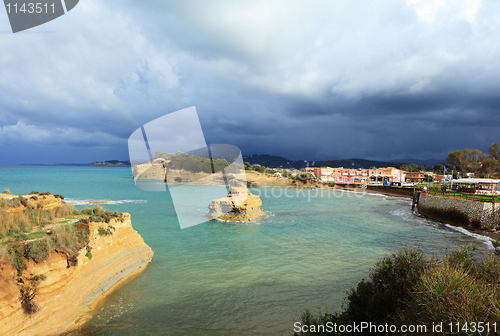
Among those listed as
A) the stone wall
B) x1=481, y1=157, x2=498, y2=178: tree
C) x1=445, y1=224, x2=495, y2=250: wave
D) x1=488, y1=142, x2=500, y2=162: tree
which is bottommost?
x1=445, y1=224, x2=495, y2=250: wave

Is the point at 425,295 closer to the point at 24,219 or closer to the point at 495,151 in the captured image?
the point at 24,219

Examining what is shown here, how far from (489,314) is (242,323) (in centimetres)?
614

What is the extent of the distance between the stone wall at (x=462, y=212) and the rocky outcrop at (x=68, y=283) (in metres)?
28.1

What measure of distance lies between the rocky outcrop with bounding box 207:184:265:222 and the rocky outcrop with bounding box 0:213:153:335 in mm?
13024

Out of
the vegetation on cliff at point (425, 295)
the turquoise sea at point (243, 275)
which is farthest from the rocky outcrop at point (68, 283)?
the vegetation on cliff at point (425, 295)

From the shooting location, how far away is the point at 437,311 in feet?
13.6

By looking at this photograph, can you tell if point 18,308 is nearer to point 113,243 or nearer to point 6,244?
point 6,244

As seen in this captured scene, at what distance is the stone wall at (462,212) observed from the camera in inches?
838

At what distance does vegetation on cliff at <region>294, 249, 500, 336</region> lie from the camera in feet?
13.2

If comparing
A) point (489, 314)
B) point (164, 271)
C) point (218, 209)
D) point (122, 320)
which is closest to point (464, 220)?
point (218, 209)

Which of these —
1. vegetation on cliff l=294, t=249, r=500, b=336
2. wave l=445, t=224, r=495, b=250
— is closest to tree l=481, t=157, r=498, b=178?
wave l=445, t=224, r=495, b=250

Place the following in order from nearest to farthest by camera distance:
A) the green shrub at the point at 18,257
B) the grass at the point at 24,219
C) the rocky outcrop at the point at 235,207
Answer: the green shrub at the point at 18,257 < the grass at the point at 24,219 < the rocky outcrop at the point at 235,207

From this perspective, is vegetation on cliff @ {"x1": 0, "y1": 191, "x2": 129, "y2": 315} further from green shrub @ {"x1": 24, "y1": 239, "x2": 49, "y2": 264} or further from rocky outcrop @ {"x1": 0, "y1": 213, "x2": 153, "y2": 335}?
rocky outcrop @ {"x1": 0, "y1": 213, "x2": 153, "y2": 335}

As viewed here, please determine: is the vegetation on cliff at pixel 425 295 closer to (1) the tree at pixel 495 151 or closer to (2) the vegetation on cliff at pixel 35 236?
(2) the vegetation on cliff at pixel 35 236
